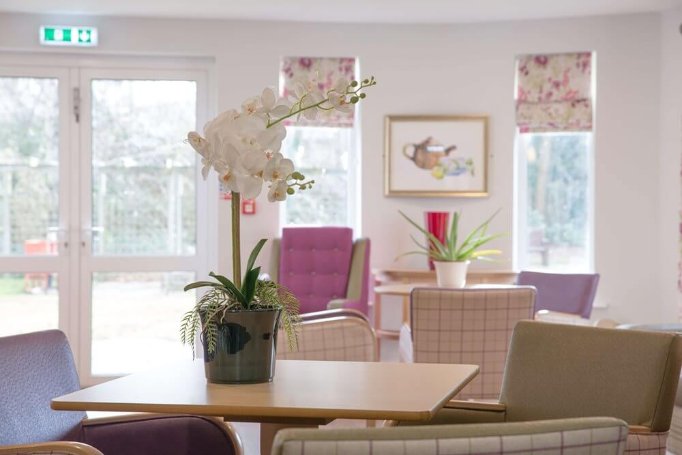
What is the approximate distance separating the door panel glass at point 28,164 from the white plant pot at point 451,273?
2.84 meters

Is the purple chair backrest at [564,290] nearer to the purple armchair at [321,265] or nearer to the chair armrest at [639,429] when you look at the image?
the purple armchair at [321,265]

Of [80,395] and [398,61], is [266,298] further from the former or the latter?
[398,61]

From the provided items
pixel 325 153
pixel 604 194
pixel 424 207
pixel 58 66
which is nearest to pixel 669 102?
pixel 604 194

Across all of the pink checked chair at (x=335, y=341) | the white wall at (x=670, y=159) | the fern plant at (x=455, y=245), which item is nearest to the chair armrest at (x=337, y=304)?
the fern plant at (x=455, y=245)

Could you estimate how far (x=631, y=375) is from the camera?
2.54 meters

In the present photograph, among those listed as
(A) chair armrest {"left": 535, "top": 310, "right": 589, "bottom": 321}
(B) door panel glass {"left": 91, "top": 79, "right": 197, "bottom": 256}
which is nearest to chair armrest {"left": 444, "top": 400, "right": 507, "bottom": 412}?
(A) chair armrest {"left": 535, "top": 310, "right": 589, "bottom": 321}

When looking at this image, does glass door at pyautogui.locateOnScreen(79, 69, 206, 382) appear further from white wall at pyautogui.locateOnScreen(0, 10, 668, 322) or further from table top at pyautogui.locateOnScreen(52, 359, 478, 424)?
table top at pyautogui.locateOnScreen(52, 359, 478, 424)

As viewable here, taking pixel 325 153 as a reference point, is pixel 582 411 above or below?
below

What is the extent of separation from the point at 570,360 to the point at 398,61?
4.55 meters

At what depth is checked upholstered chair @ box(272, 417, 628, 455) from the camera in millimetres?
1216

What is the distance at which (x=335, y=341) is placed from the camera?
9.94 feet

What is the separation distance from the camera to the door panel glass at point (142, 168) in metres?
6.80

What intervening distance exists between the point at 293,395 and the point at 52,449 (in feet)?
1.76

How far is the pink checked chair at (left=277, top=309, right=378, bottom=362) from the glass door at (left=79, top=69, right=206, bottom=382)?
3956mm
